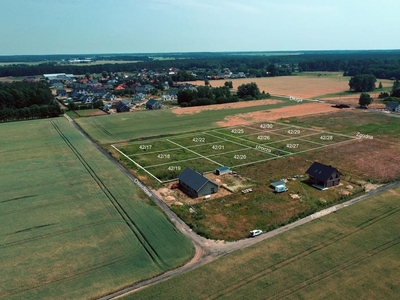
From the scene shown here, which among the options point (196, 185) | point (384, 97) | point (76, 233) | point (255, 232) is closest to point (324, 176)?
point (255, 232)

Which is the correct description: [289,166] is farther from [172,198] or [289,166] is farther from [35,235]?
[35,235]

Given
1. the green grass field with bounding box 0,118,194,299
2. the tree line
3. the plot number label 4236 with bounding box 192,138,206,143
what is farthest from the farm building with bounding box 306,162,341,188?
the tree line

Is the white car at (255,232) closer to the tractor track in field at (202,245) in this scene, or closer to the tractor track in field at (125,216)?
the tractor track in field at (202,245)

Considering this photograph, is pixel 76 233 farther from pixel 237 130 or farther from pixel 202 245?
pixel 237 130

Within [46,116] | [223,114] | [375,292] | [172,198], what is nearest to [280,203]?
[172,198]

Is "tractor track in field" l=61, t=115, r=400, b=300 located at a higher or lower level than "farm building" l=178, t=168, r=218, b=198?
lower

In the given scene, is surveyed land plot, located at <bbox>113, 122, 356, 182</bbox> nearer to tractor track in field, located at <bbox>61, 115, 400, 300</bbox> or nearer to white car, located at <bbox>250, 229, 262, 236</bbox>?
tractor track in field, located at <bbox>61, 115, 400, 300</bbox>

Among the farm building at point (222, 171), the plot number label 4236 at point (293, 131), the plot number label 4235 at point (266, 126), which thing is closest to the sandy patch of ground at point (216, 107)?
the plot number label 4235 at point (266, 126)
